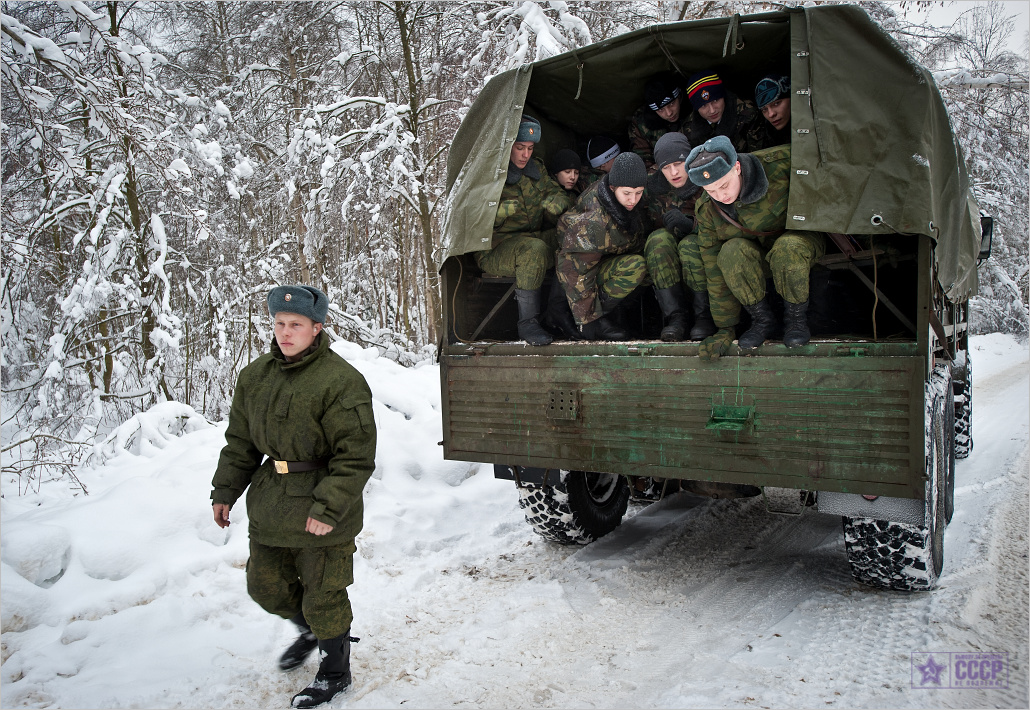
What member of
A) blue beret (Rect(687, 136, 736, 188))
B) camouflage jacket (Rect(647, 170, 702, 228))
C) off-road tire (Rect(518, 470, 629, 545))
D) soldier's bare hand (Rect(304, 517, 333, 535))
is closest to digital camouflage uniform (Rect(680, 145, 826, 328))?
blue beret (Rect(687, 136, 736, 188))

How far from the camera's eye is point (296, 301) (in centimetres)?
251

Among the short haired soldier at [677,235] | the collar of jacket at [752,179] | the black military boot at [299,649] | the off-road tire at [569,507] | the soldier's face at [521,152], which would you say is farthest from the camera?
the off-road tire at [569,507]

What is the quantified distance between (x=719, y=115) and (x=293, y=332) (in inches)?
119

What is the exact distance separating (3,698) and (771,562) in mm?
3745

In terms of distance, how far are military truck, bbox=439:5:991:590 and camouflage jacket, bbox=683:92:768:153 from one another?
→ 20 cm

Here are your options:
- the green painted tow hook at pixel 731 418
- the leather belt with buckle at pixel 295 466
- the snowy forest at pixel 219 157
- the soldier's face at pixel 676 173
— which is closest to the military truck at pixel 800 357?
the green painted tow hook at pixel 731 418

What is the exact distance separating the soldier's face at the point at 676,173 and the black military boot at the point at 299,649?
2787 millimetres

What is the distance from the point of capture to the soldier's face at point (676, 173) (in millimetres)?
3426

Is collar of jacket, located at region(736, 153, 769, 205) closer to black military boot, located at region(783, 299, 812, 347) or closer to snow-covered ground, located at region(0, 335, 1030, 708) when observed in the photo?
black military boot, located at region(783, 299, 812, 347)

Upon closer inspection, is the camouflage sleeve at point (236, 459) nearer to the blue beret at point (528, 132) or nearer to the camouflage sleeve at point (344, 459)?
the camouflage sleeve at point (344, 459)

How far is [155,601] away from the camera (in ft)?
10.3

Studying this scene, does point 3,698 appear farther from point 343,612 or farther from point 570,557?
point 570,557

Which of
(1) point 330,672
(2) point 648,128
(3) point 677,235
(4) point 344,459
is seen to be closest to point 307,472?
(4) point 344,459

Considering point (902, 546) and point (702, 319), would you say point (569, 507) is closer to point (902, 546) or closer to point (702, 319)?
point (702, 319)
